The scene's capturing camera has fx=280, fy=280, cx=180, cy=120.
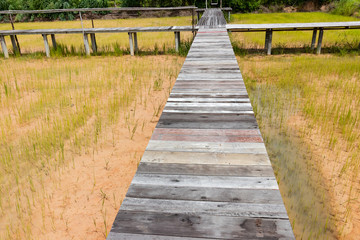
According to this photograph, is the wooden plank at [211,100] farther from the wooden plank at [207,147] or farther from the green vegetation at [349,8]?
the green vegetation at [349,8]

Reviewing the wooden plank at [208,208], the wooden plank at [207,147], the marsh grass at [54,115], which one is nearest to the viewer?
the wooden plank at [208,208]

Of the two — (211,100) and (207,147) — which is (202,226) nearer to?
(207,147)

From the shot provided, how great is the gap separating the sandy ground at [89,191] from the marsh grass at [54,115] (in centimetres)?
4

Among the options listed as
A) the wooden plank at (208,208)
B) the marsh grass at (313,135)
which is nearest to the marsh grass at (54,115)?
the wooden plank at (208,208)

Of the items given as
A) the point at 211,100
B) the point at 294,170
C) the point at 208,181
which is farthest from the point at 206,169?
the point at 294,170

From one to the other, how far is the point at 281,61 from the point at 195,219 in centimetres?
771

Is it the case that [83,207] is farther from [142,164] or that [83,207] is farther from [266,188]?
[266,188]

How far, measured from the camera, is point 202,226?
1661mm

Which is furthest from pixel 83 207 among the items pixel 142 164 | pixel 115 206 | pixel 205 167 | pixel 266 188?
pixel 266 188

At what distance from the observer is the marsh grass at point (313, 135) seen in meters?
2.89

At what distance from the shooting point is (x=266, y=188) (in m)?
1.97

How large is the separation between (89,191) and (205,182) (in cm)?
169

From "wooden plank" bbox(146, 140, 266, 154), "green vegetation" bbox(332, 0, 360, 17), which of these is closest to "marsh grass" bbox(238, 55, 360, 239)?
"wooden plank" bbox(146, 140, 266, 154)

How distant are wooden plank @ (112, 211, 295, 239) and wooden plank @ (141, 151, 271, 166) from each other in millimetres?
638
